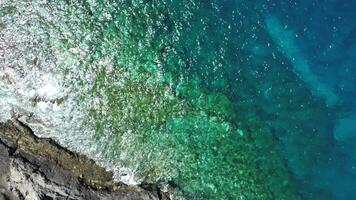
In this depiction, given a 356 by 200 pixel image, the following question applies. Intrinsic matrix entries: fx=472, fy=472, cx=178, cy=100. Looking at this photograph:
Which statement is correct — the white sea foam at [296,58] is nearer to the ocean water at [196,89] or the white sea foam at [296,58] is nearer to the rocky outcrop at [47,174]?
the ocean water at [196,89]

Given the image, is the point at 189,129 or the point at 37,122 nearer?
the point at 37,122

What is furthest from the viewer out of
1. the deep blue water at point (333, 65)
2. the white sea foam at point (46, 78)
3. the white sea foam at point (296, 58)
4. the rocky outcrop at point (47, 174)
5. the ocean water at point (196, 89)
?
the white sea foam at point (296, 58)

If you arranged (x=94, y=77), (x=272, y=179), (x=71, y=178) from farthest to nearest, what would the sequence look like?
(x=272, y=179) → (x=94, y=77) → (x=71, y=178)

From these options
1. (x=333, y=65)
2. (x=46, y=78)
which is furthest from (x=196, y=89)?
(x=333, y=65)

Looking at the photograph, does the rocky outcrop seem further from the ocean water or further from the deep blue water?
the deep blue water

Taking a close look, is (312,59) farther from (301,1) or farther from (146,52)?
(146,52)

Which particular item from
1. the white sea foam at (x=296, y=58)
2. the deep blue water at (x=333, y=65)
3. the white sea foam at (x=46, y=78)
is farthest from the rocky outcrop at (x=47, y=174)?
the white sea foam at (x=296, y=58)

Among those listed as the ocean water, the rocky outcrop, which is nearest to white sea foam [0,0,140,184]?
the ocean water


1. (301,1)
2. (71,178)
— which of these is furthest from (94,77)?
(301,1)
